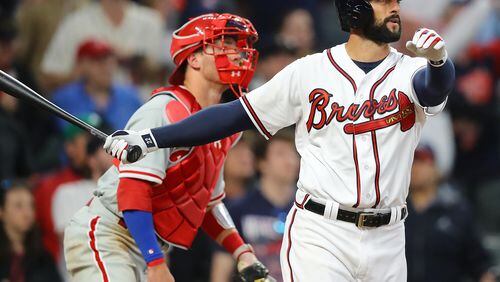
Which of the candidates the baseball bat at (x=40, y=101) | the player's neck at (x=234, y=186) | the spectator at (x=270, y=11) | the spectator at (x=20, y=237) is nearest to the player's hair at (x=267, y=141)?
the player's neck at (x=234, y=186)

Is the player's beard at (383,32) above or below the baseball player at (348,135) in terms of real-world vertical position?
above

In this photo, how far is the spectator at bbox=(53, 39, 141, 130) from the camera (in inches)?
352

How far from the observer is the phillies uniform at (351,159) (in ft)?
15.5

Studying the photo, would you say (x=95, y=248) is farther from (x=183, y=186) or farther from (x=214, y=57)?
(x=214, y=57)

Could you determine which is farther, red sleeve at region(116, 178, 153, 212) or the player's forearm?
the player's forearm

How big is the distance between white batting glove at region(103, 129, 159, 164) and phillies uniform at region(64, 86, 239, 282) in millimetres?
255

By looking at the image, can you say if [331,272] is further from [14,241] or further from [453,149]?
[453,149]

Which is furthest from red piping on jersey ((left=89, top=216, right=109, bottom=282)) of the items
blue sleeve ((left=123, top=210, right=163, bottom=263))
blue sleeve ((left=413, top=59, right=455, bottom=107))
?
blue sleeve ((left=413, top=59, right=455, bottom=107))

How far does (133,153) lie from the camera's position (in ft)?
15.7

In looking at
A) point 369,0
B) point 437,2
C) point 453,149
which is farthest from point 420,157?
point 369,0

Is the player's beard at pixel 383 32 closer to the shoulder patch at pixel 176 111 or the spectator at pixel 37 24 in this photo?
the shoulder patch at pixel 176 111

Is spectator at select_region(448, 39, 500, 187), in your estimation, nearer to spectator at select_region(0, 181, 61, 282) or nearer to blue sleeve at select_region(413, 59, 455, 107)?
spectator at select_region(0, 181, 61, 282)

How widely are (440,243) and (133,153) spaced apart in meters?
3.92

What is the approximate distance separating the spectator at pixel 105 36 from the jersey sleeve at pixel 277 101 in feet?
15.2
